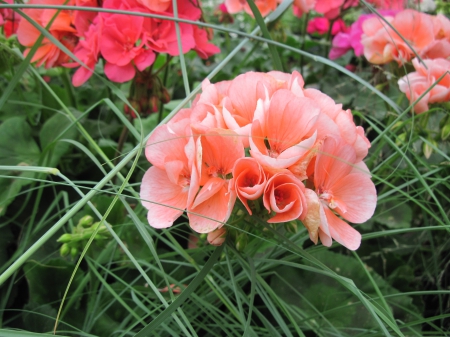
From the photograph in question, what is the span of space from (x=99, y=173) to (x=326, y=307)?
525 millimetres

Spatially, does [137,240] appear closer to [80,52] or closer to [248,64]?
[80,52]

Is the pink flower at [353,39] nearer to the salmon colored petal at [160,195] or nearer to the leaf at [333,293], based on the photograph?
the leaf at [333,293]

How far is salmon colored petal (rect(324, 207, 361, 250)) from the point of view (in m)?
0.41

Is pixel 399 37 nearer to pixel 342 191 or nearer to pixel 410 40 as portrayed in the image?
pixel 410 40

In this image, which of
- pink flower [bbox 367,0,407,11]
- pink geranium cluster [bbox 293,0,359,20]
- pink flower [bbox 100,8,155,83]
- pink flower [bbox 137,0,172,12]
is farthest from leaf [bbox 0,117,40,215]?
pink flower [bbox 367,0,407,11]

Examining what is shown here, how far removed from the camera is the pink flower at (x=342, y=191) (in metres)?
0.41

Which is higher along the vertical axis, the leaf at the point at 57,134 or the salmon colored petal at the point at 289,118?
the salmon colored petal at the point at 289,118

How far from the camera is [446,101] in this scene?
656 millimetres

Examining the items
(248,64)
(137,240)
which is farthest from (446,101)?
(248,64)

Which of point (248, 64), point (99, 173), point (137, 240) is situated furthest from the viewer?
point (248, 64)

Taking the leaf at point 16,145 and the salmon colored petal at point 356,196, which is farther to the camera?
the leaf at point 16,145

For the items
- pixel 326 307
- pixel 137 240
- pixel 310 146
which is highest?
pixel 310 146

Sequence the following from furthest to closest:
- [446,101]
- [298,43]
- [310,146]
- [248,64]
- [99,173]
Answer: [298,43]
[248,64]
[99,173]
[446,101]
[310,146]

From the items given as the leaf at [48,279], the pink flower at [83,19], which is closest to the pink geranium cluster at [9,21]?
the pink flower at [83,19]
